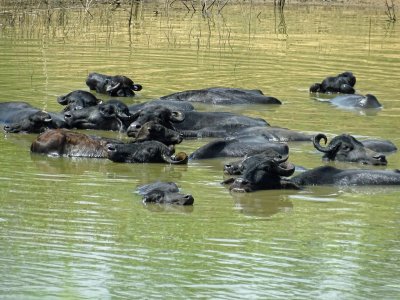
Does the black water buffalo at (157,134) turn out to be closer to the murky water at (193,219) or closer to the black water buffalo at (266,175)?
the murky water at (193,219)

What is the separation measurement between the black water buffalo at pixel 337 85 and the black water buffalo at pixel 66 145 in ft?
20.1

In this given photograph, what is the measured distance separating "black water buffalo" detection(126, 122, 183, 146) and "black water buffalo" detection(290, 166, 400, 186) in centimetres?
229

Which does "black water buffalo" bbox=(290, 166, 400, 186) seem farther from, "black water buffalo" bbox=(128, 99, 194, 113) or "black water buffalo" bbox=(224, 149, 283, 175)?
"black water buffalo" bbox=(128, 99, 194, 113)

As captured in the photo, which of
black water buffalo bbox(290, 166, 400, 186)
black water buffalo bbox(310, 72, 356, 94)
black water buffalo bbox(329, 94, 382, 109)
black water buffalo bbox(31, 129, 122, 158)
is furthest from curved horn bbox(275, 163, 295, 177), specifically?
black water buffalo bbox(310, 72, 356, 94)

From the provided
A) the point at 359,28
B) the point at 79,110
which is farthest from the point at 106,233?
the point at 359,28

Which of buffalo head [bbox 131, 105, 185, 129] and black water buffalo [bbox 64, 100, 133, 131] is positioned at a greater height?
buffalo head [bbox 131, 105, 185, 129]

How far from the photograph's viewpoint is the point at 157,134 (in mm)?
12867

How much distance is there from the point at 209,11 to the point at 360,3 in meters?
5.34

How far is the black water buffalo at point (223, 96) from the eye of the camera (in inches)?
647

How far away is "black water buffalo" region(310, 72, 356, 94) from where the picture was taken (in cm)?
1783

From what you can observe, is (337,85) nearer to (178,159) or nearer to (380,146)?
(380,146)

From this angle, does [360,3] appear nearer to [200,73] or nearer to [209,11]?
[209,11]

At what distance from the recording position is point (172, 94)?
646 inches

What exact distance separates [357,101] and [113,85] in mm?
3739
